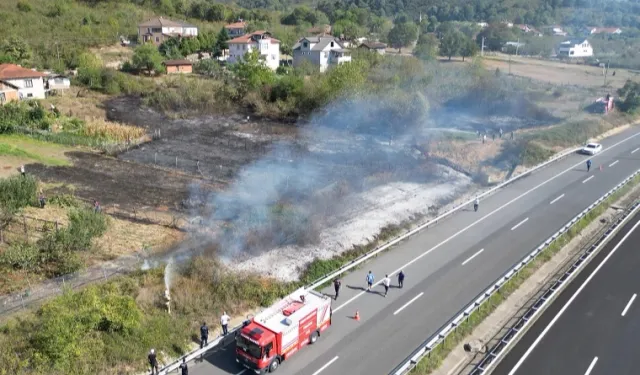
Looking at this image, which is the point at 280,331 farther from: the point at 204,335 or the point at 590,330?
the point at 590,330

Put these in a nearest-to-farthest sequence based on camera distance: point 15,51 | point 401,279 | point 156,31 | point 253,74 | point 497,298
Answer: point 497,298, point 401,279, point 253,74, point 15,51, point 156,31

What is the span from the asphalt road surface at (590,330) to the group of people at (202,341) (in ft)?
28.7

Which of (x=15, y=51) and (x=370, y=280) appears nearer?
(x=370, y=280)

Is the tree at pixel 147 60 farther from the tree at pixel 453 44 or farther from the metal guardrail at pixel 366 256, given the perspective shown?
the metal guardrail at pixel 366 256

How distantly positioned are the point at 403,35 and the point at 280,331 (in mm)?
83368

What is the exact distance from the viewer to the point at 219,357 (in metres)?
15.9

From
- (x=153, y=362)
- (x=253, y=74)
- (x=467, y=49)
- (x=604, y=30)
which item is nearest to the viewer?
(x=153, y=362)

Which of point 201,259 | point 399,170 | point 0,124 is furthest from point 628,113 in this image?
point 0,124

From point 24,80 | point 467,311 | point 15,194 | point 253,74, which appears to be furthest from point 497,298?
point 24,80

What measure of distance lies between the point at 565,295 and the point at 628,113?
135 ft

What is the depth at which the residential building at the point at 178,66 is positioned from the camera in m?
66.6

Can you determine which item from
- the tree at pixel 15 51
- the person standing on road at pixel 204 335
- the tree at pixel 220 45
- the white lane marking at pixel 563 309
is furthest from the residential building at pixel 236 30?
the person standing on road at pixel 204 335

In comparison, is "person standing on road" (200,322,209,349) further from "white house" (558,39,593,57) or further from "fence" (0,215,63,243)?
"white house" (558,39,593,57)

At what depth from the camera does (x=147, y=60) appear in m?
63.5
